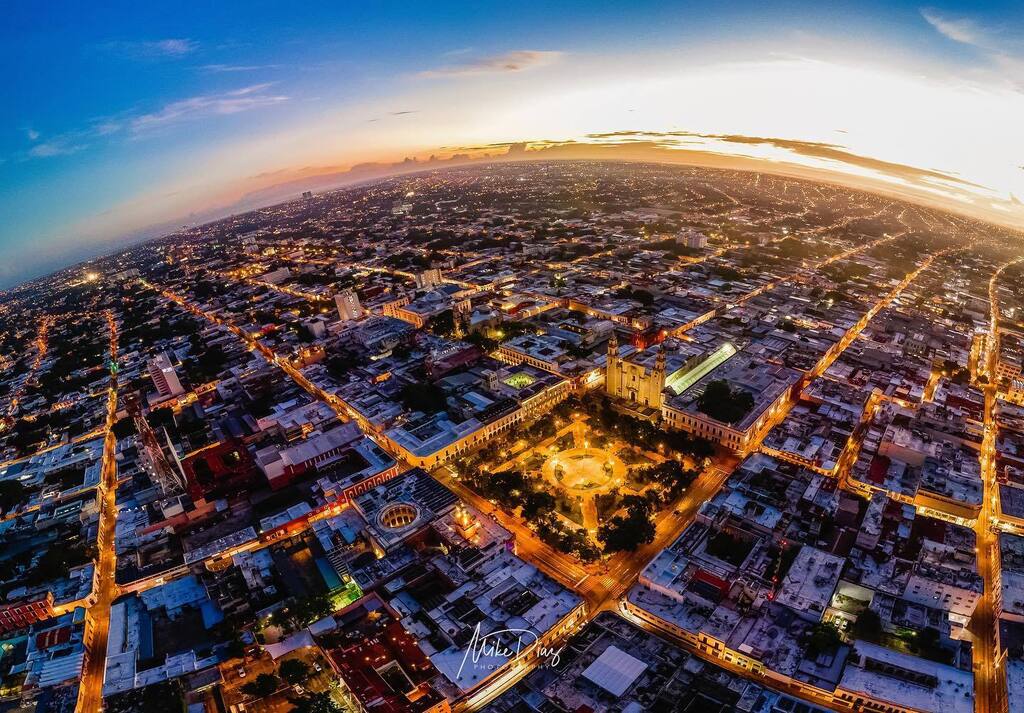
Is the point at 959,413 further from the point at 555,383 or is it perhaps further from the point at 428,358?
the point at 428,358

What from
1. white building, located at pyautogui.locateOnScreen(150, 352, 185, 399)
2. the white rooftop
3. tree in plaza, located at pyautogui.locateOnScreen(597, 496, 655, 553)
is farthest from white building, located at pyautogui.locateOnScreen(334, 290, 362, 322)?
the white rooftop

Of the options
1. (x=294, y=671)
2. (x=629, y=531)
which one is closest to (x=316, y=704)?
(x=294, y=671)

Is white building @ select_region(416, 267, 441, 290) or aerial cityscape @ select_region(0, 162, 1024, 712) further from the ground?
white building @ select_region(416, 267, 441, 290)

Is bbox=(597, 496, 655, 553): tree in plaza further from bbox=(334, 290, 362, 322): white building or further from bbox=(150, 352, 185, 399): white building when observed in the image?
bbox=(334, 290, 362, 322): white building

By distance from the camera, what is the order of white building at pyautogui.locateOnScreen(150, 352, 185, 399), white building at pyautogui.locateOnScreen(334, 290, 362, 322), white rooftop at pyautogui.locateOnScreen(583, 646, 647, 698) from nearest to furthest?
white rooftop at pyautogui.locateOnScreen(583, 646, 647, 698), white building at pyautogui.locateOnScreen(150, 352, 185, 399), white building at pyautogui.locateOnScreen(334, 290, 362, 322)

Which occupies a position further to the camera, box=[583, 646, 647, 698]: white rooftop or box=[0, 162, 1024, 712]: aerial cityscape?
box=[0, 162, 1024, 712]: aerial cityscape

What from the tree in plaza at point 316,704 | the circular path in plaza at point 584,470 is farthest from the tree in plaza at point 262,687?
the circular path in plaza at point 584,470

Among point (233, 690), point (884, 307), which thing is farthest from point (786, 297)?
point (233, 690)

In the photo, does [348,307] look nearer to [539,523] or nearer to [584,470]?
[584,470]

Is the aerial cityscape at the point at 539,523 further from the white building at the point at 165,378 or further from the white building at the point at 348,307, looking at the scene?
the white building at the point at 348,307

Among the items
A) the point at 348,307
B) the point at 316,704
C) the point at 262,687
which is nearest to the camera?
the point at 316,704

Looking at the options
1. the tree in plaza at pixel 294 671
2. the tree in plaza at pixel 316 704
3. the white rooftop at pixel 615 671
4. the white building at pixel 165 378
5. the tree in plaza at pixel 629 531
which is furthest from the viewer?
the white building at pixel 165 378
